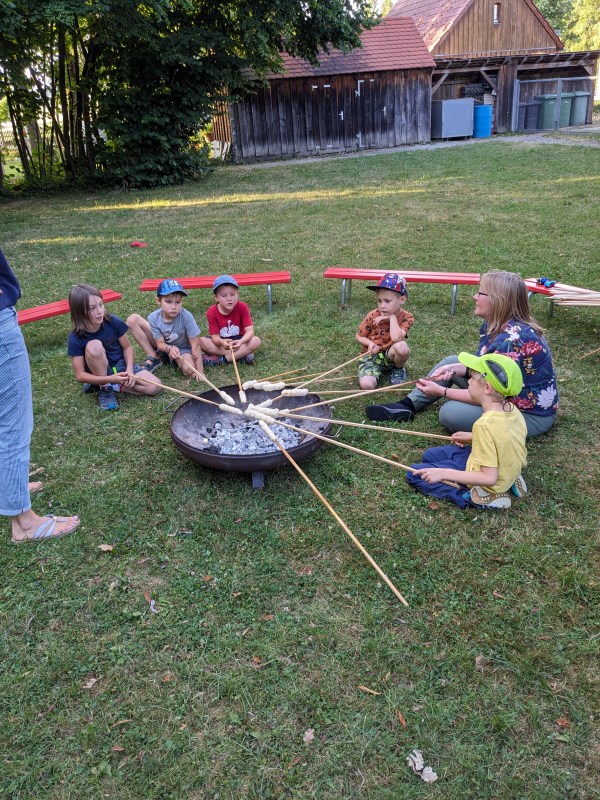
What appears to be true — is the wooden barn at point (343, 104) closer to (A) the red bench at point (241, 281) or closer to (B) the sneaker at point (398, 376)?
(A) the red bench at point (241, 281)

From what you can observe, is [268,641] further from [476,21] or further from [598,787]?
[476,21]

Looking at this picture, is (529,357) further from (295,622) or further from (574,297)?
(295,622)

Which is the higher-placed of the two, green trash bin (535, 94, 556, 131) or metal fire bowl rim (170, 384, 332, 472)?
green trash bin (535, 94, 556, 131)

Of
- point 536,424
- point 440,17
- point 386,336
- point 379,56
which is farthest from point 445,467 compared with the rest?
point 440,17

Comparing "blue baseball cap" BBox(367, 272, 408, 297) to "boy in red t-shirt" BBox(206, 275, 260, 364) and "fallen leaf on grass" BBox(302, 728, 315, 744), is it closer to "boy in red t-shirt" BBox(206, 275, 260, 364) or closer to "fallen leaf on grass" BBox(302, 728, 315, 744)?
"boy in red t-shirt" BBox(206, 275, 260, 364)

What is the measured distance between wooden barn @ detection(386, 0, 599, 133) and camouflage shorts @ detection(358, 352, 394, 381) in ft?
74.8

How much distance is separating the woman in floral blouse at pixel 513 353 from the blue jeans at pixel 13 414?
8.44 ft

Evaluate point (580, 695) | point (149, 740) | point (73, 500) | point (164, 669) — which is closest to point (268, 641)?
point (164, 669)

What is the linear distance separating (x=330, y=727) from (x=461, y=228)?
9.26 metres

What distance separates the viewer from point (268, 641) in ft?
9.78

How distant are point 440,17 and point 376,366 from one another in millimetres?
28487

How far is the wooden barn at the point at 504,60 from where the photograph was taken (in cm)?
2508

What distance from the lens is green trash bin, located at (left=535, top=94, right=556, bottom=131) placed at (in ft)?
83.2

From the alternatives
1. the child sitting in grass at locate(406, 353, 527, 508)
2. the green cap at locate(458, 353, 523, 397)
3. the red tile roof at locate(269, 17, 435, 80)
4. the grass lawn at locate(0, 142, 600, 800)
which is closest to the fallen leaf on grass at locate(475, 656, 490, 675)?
the grass lawn at locate(0, 142, 600, 800)
